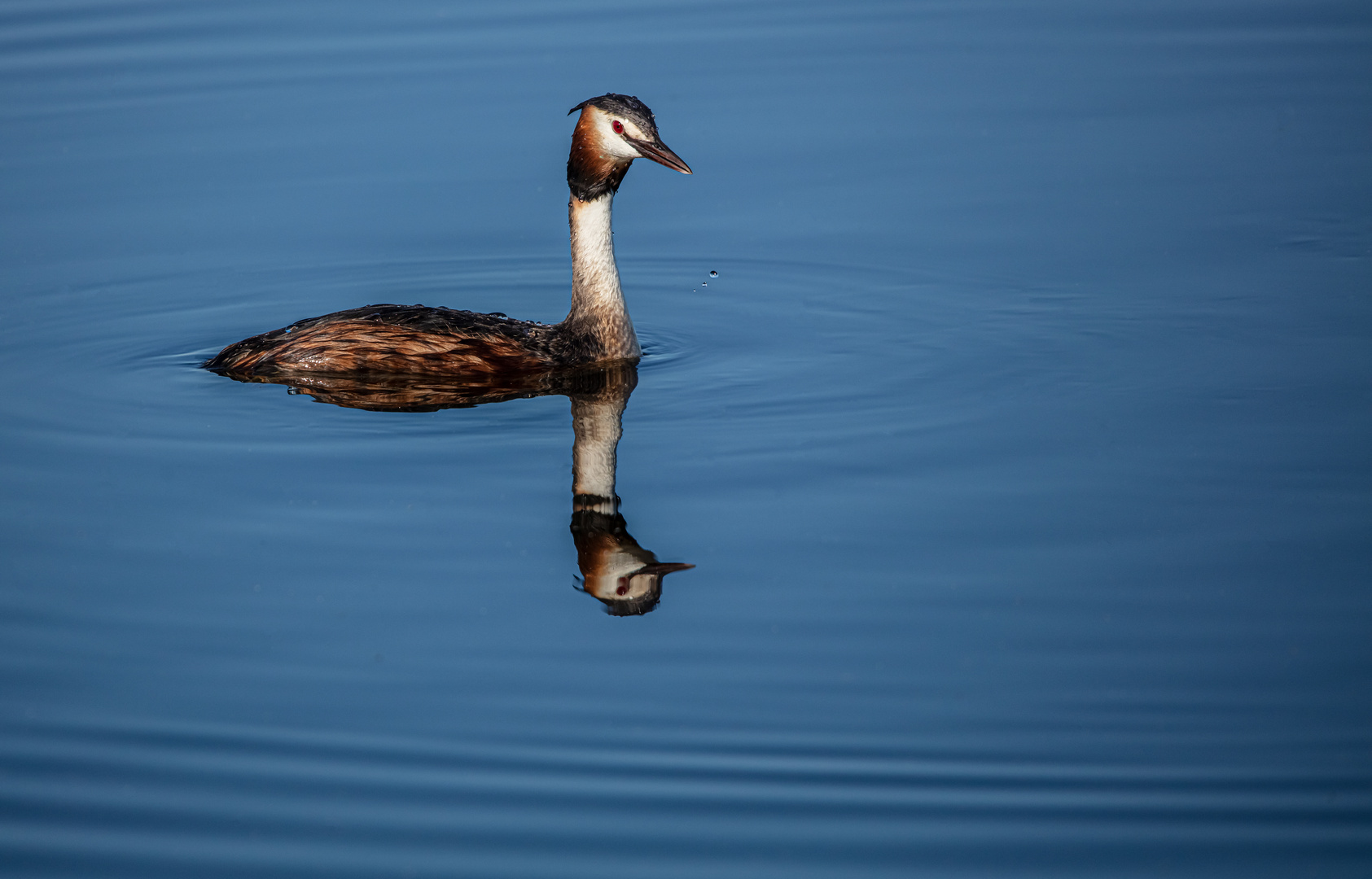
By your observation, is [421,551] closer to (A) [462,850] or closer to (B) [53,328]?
(A) [462,850]

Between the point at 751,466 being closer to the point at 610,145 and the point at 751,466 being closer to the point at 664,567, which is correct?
the point at 664,567

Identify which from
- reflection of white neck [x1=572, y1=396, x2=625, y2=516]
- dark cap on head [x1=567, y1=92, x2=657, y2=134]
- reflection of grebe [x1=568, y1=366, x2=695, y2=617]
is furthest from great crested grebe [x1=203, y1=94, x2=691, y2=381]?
reflection of white neck [x1=572, y1=396, x2=625, y2=516]

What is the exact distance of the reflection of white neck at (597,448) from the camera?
357 inches

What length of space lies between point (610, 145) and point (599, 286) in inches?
36.9

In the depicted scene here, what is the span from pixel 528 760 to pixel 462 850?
555mm

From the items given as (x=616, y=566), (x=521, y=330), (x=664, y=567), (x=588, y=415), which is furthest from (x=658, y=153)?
(x=664, y=567)

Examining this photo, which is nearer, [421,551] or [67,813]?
[67,813]

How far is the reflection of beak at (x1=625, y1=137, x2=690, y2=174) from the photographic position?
35.1 feet

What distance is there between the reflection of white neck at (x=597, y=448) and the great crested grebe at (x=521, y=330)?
2.30 feet

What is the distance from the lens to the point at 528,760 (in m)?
6.52

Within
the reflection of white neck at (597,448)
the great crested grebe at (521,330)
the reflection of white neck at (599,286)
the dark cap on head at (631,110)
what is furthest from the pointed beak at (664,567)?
the dark cap on head at (631,110)

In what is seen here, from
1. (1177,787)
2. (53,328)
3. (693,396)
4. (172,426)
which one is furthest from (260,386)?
(1177,787)

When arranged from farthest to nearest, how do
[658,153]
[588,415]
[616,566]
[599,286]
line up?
[599,286] < [658,153] < [588,415] < [616,566]

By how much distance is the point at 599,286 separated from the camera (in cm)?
1120
